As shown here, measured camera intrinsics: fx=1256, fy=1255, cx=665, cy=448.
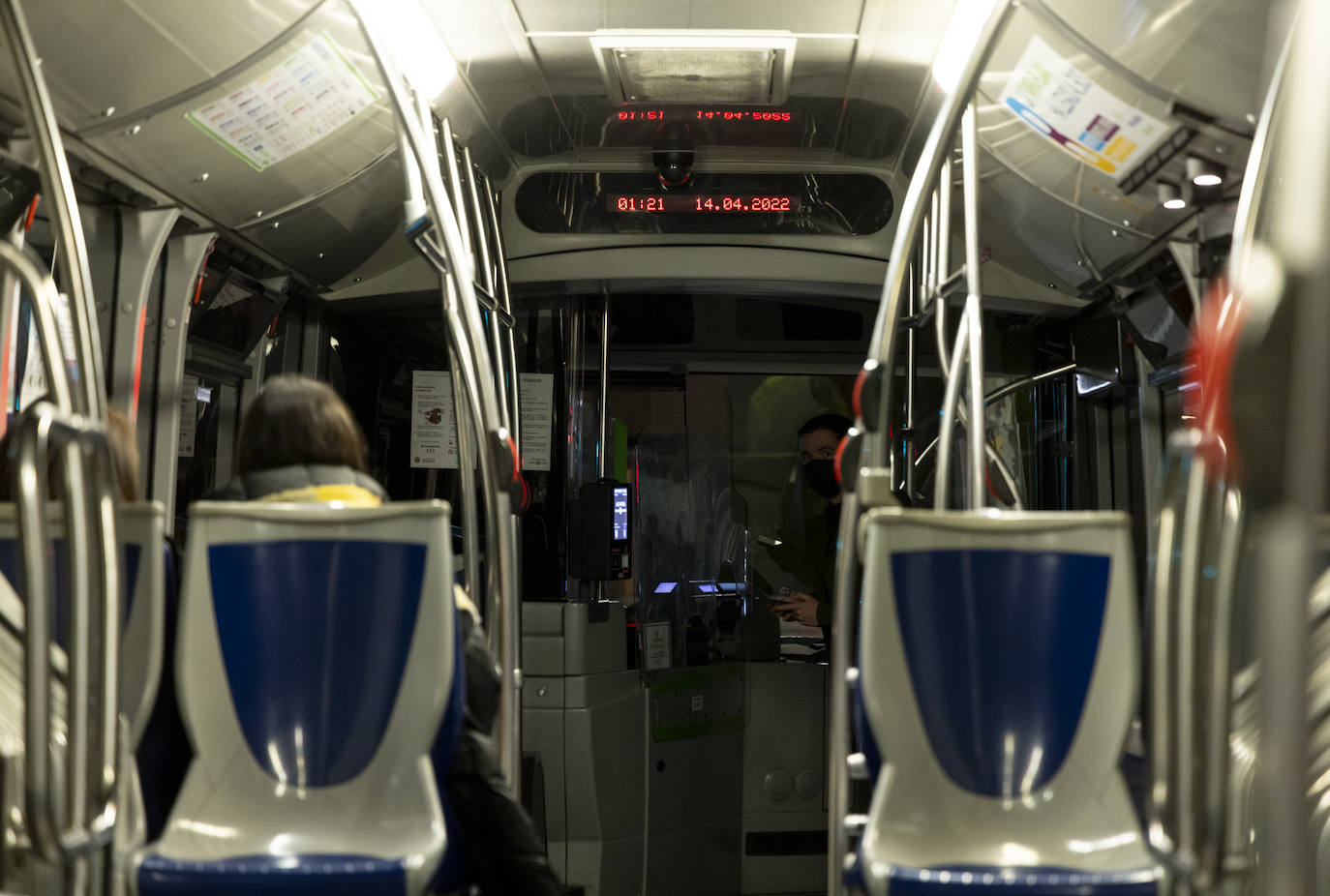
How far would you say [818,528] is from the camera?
17.7ft

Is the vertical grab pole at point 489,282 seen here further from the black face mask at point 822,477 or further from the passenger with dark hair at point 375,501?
the black face mask at point 822,477

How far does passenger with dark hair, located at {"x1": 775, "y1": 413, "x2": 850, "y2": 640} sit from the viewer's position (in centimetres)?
533

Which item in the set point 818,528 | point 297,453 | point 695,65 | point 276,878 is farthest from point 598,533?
point 276,878

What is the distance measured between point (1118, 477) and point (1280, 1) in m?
2.42

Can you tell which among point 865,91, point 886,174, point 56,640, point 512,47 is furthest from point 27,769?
point 886,174

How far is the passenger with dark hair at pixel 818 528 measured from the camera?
5.33 metres

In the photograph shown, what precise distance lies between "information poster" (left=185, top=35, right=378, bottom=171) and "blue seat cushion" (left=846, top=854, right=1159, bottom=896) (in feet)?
8.03

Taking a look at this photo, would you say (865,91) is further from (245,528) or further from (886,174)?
(245,528)

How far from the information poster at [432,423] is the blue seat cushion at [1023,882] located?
312 centimetres

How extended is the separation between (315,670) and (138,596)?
323 millimetres

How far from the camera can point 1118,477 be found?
465cm

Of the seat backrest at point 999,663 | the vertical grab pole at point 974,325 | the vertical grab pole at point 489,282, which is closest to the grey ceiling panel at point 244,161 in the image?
the vertical grab pole at point 489,282

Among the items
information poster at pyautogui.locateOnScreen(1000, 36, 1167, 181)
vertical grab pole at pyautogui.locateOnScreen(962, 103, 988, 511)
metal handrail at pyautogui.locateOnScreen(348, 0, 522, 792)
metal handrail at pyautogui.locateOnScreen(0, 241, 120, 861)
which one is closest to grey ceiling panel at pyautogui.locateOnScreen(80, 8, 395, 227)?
metal handrail at pyautogui.locateOnScreen(348, 0, 522, 792)

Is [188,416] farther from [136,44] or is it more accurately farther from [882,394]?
[882,394]
